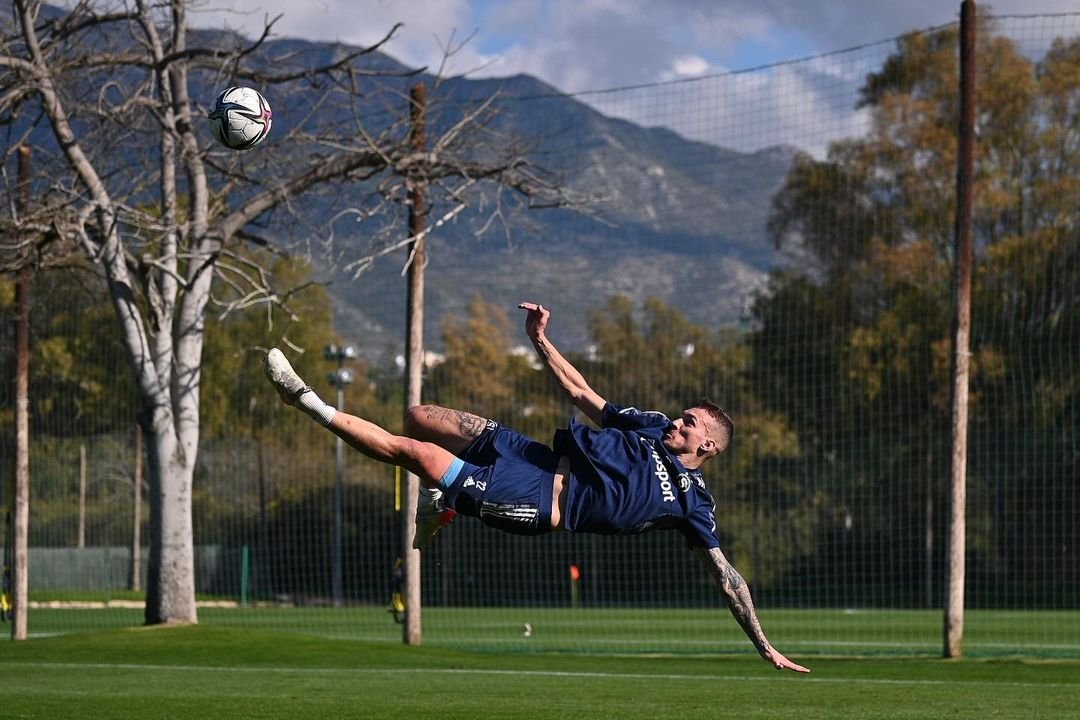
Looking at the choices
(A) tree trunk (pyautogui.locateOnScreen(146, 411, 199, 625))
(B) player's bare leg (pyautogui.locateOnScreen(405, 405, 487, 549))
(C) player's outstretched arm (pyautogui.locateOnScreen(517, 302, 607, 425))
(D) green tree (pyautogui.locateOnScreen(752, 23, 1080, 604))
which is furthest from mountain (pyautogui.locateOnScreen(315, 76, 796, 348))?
(B) player's bare leg (pyautogui.locateOnScreen(405, 405, 487, 549))

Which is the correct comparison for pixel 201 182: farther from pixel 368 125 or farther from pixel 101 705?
pixel 101 705

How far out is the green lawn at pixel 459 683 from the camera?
11922 mm

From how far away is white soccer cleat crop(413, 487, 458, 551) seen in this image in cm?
894

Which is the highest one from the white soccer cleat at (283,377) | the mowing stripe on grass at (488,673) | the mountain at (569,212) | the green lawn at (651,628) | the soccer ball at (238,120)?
the mountain at (569,212)

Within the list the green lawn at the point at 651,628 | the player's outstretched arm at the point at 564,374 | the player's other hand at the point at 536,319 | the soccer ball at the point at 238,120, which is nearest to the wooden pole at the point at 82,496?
the green lawn at the point at 651,628

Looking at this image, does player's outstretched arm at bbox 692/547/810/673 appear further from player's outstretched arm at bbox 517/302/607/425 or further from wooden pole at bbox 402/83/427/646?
wooden pole at bbox 402/83/427/646

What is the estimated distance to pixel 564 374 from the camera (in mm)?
9844

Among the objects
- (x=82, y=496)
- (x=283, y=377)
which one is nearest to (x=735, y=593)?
(x=283, y=377)

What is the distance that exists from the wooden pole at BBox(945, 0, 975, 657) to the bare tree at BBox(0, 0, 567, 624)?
21.5ft

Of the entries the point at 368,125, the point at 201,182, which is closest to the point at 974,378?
the point at 368,125

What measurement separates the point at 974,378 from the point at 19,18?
20565mm

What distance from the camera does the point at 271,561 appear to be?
123 feet

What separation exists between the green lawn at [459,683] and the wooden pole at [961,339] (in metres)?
0.74

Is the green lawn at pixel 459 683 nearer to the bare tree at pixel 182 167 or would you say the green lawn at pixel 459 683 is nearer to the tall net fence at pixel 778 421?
the bare tree at pixel 182 167
